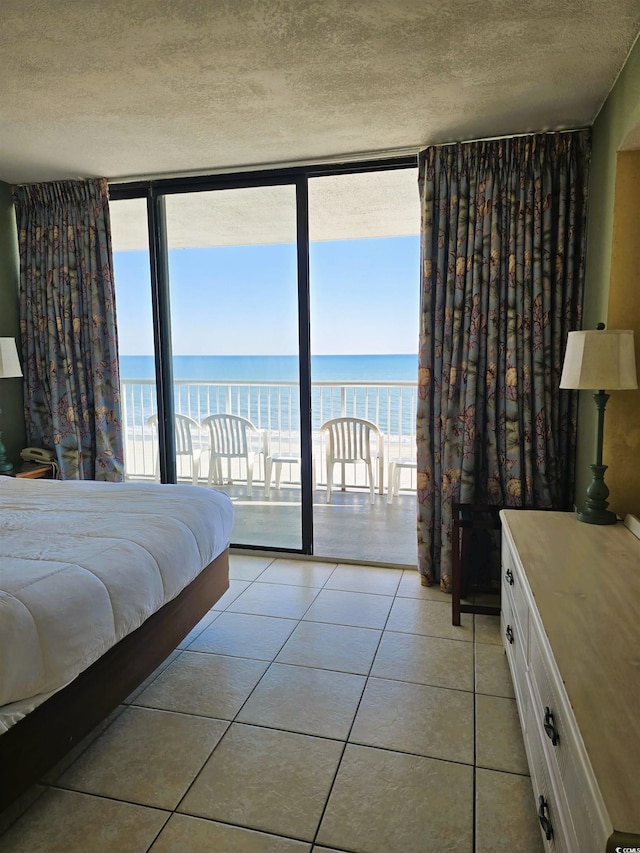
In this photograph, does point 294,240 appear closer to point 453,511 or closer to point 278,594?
point 453,511

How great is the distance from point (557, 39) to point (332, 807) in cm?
284

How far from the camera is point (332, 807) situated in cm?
175

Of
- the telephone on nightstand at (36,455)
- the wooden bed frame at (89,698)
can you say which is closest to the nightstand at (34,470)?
the telephone on nightstand at (36,455)

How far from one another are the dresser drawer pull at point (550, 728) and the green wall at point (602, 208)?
1.45m

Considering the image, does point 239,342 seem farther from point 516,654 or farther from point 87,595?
point 516,654

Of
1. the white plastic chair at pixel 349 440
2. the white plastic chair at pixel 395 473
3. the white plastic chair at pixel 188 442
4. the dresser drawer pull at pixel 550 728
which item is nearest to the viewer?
the dresser drawer pull at pixel 550 728

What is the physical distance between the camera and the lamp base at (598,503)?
7.64 ft

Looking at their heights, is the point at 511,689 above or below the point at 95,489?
below

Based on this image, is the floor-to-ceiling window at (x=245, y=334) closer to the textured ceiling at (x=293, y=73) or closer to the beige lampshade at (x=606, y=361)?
the textured ceiling at (x=293, y=73)

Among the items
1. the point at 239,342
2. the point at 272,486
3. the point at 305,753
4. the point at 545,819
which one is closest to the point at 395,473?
the point at 272,486

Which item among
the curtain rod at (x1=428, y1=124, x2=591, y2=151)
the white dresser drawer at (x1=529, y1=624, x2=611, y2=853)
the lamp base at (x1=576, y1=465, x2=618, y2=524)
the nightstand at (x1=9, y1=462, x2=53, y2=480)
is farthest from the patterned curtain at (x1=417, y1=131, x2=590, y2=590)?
the nightstand at (x1=9, y1=462, x2=53, y2=480)

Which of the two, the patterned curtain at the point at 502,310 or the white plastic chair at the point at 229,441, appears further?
the white plastic chair at the point at 229,441

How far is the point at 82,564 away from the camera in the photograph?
187 cm

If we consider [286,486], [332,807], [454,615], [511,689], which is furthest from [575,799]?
[286,486]
